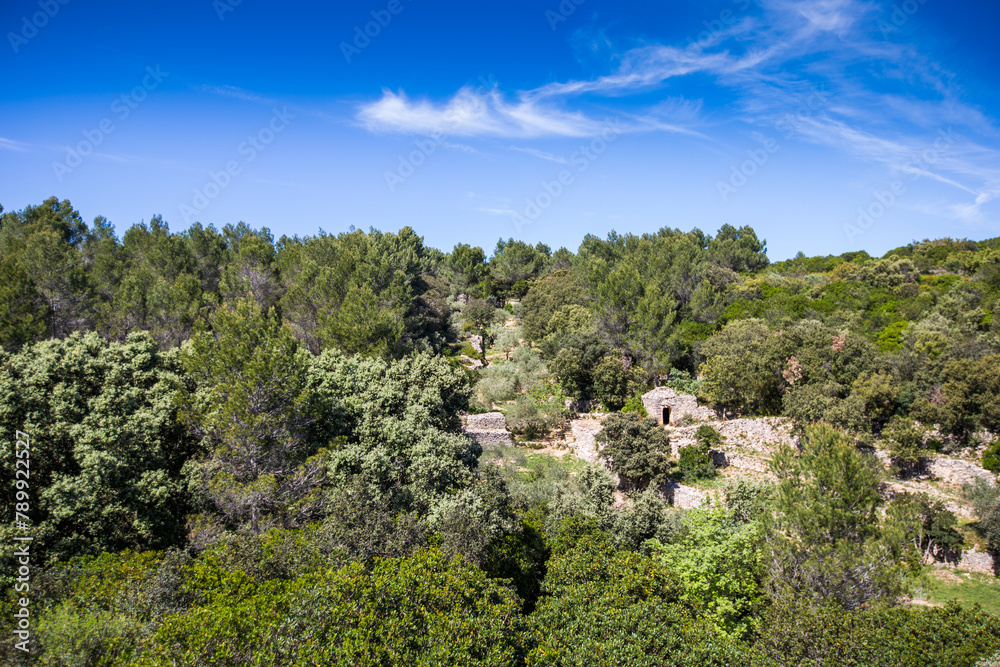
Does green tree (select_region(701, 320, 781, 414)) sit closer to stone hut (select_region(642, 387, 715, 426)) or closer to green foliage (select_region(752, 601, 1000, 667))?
stone hut (select_region(642, 387, 715, 426))

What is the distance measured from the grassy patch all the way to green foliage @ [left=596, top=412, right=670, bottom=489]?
377 inches

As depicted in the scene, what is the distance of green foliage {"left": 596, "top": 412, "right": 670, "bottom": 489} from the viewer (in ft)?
72.8

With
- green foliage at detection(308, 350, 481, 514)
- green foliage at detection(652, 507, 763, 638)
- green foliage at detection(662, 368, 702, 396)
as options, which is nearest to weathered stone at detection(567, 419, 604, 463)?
green foliage at detection(662, 368, 702, 396)

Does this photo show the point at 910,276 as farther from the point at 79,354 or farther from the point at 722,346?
the point at 79,354

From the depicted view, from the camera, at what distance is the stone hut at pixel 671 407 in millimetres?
30344

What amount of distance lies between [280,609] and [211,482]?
6720 mm

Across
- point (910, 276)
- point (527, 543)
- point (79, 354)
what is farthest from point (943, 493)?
point (910, 276)

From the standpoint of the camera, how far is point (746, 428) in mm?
→ 27062

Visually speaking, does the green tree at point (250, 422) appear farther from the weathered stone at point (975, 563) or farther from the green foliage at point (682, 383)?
the weathered stone at point (975, 563)

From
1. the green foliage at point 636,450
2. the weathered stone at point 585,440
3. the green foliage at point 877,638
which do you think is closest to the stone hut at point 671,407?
the weathered stone at point 585,440

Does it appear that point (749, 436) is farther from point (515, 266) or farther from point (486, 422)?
point (515, 266)

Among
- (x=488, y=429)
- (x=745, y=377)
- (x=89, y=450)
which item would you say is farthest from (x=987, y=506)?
(x=89, y=450)
